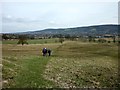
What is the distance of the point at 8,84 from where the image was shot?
19.7 m

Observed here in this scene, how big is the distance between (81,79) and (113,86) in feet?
12.2


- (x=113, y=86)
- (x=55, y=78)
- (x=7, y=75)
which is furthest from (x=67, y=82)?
(x=7, y=75)

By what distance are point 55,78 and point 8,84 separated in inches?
246

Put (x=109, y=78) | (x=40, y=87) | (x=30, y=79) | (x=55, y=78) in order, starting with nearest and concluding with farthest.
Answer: (x=40, y=87)
(x=30, y=79)
(x=55, y=78)
(x=109, y=78)

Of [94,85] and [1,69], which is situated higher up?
[1,69]

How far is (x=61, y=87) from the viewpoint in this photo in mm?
20562

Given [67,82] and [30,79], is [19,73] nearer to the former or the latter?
[30,79]

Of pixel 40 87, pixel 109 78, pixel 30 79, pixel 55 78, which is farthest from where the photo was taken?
pixel 109 78

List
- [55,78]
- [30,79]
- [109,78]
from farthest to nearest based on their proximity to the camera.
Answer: [109,78] < [55,78] < [30,79]

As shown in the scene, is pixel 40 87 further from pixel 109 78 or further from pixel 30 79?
pixel 109 78

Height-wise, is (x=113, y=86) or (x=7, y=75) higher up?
(x=7, y=75)

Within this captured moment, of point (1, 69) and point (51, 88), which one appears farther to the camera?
point (1, 69)

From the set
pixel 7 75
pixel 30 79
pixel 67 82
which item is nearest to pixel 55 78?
pixel 67 82

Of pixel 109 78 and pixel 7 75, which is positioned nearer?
pixel 7 75
